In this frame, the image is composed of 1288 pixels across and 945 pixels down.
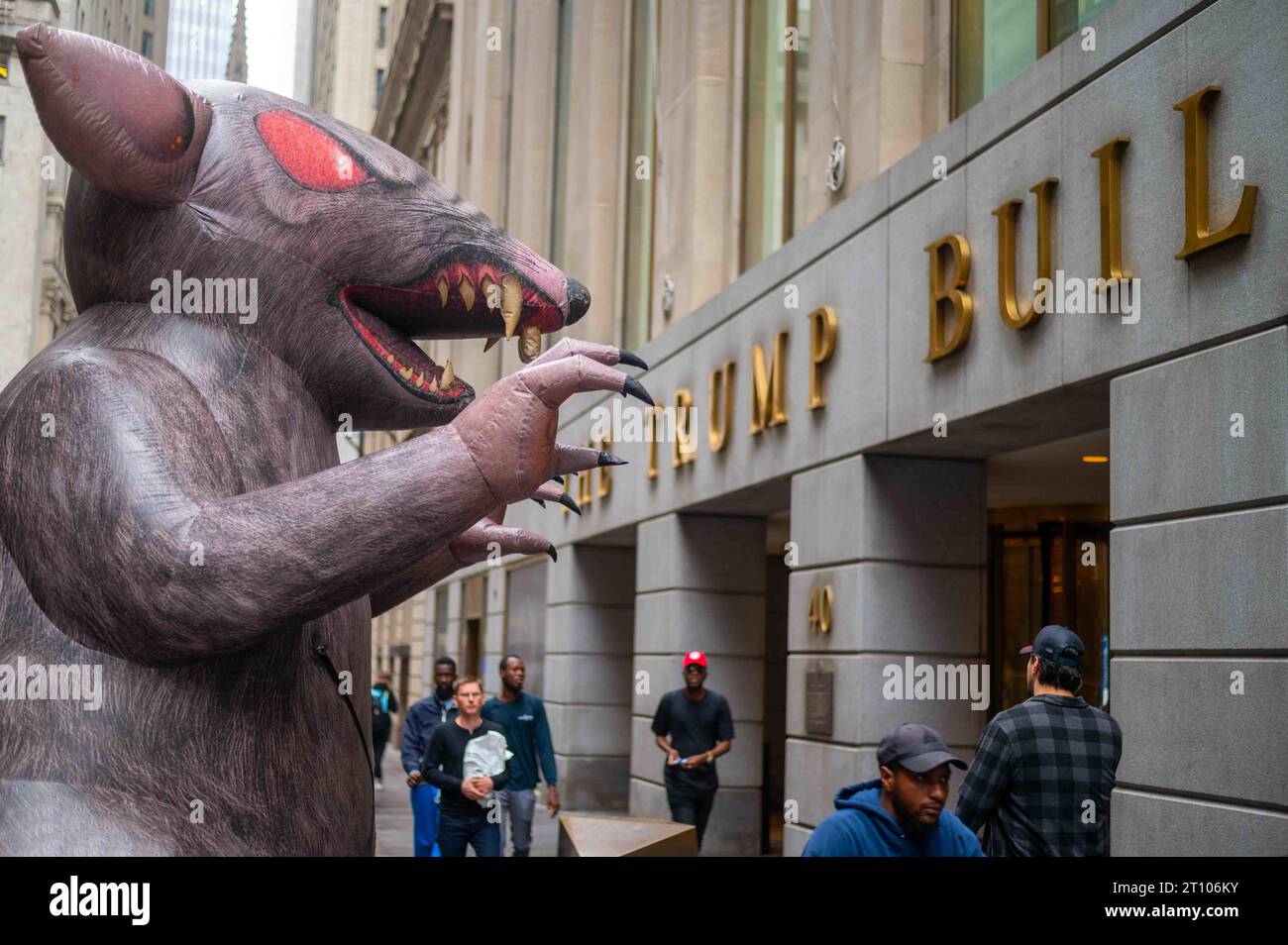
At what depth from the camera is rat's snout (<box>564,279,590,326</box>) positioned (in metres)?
3.28

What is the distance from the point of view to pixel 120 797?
107 inches

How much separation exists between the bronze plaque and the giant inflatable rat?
7.30 meters

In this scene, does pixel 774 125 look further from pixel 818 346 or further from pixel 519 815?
pixel 519 815

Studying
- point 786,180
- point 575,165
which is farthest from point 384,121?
point 786,180

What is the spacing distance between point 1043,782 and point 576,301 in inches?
107

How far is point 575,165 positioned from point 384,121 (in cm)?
2662

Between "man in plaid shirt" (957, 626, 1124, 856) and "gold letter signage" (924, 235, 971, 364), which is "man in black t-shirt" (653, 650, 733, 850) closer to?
"gold letter signage" (924, 235, 971, 364)

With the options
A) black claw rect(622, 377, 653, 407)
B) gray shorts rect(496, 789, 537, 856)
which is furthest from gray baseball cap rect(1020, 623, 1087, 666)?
gray shorts rect(496, 789, 537, 856)

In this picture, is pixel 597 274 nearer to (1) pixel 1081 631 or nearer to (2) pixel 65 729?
(1) pixel 1081 631

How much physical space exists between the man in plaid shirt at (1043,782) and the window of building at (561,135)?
15644 mm

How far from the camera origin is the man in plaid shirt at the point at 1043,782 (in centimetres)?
504

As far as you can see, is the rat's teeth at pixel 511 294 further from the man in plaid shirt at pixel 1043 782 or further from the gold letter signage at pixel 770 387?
the gold letter signage at pixel 770 387

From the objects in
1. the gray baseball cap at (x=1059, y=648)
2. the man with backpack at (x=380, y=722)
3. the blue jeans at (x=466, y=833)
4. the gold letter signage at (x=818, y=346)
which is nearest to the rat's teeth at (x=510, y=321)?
the gray baseball cap at (x=1059, y=648)

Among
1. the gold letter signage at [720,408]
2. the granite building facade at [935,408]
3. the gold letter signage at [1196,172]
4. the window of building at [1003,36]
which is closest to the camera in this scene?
the granite building facade at [935,408]
